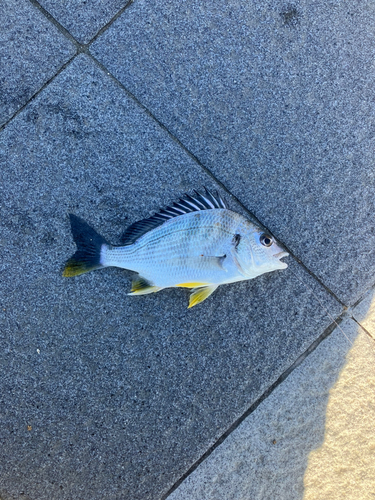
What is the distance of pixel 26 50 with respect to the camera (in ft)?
8.00

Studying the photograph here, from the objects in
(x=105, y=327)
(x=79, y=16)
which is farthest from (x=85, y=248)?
(x=79, y=16)

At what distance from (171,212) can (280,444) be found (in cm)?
174

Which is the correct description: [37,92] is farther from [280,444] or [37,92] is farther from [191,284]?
[280,444]

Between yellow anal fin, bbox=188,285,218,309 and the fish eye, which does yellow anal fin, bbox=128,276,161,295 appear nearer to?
yellow anal fin, bbox=188,285,218,309

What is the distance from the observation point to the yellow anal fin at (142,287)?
2.21 meters

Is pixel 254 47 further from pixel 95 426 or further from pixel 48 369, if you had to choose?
pixel 95 426

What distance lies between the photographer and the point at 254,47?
2537 mm

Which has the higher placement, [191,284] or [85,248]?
[85,248]

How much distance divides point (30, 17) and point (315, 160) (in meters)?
2.25

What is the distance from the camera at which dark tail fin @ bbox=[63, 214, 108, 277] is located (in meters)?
2.20

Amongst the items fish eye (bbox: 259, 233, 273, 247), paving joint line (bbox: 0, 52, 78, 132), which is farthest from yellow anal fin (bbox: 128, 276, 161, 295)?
paving joint line (bbox: 0, 52, 78, 132)

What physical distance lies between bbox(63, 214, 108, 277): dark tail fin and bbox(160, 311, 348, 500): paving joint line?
140 cm

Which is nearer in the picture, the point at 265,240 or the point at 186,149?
the point at 265,240


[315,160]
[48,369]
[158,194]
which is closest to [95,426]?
[48,369]
